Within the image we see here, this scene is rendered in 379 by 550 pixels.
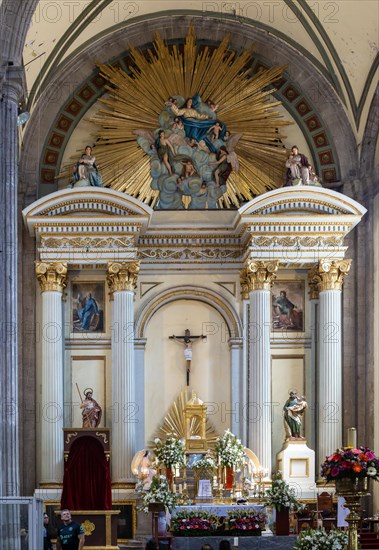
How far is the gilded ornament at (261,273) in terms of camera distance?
987 inches

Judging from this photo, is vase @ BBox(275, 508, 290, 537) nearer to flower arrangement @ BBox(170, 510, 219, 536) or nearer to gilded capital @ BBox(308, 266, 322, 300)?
flower arrangement @ BBox(170, 510, 219, 536)

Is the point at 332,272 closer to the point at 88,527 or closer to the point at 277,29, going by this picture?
the point at 277,29

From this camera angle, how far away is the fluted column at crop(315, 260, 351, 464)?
25.0 m

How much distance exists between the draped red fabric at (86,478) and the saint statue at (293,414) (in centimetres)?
351

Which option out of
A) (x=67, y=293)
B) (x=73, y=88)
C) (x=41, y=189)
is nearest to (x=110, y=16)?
(x=73, y=88)

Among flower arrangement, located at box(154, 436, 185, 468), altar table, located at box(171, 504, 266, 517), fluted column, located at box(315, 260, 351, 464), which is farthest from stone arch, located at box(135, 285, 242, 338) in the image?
altar table, located at box(171, 504, 266, 517)

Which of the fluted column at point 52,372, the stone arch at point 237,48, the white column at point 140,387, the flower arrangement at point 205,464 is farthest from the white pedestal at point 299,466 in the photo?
the stone arch at point 237,48

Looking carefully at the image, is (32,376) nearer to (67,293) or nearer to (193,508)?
(67,293)

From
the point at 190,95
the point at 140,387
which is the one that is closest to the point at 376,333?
the point at 140,387

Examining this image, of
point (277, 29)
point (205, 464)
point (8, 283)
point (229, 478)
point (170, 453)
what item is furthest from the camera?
point (277, 29)

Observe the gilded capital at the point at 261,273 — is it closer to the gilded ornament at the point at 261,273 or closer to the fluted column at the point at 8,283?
the gilded ornament at the point at 261,273

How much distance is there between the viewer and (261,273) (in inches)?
989

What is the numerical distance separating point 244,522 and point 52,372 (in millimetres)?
5514

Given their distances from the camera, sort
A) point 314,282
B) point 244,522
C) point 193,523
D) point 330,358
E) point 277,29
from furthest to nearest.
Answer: point 277,29, point 314,282, point 330,358, point 244,522, point 193,523
